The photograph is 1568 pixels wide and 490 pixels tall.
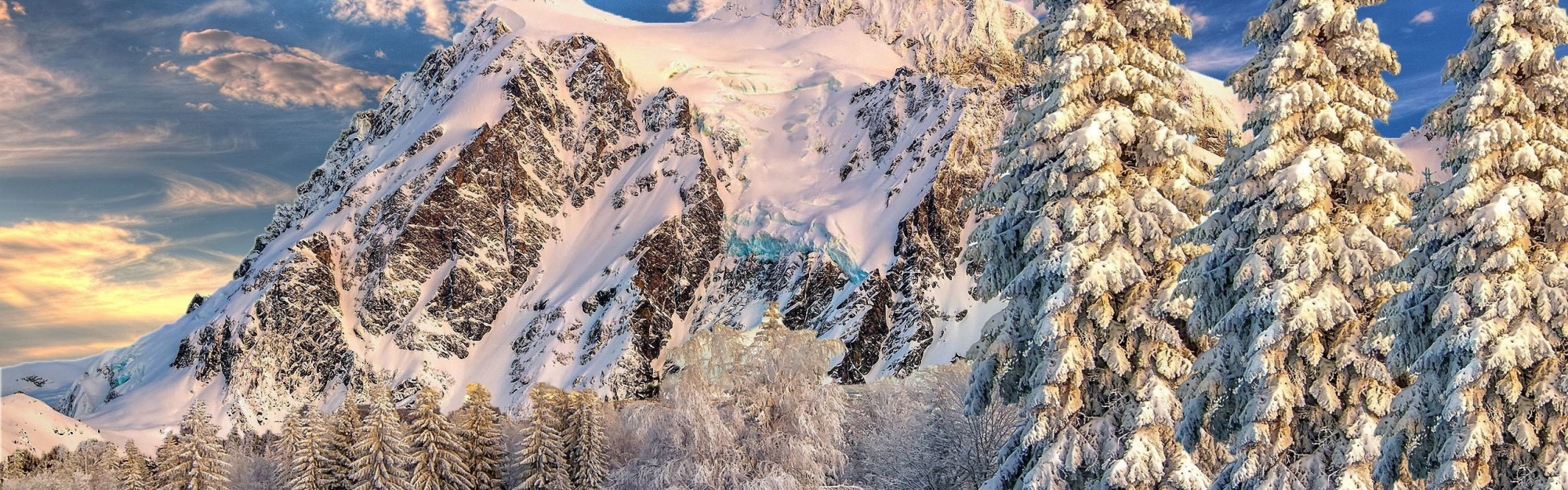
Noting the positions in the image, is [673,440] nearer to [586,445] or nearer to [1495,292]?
[586,445]

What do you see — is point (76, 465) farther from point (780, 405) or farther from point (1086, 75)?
point (1086, 75)

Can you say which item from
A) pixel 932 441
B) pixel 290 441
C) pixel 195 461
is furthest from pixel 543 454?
pixel 290 441

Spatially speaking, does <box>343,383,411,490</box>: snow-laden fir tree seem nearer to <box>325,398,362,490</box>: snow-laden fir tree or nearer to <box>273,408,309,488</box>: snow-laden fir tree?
<box>325,398,362,490</box>: snow-laden fir tree

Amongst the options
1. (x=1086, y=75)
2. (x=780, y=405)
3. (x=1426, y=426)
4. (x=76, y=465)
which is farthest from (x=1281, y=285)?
(x=76, y=465)

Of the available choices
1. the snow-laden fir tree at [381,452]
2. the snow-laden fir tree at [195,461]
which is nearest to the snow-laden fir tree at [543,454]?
the snow-laden fir tree at [381,452]

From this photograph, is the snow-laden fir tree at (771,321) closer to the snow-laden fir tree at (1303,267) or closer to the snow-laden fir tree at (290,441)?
the snow-laden fir tree at (1303,267)

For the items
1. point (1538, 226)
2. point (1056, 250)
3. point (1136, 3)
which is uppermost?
point (1136, 3)

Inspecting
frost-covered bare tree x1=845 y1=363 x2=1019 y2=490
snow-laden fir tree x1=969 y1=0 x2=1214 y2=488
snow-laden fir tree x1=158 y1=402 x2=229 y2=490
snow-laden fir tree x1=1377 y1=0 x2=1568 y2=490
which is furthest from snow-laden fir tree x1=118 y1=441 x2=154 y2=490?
snow-laden fir tree x1=1377 y1=0 x2=1568 y2=490
